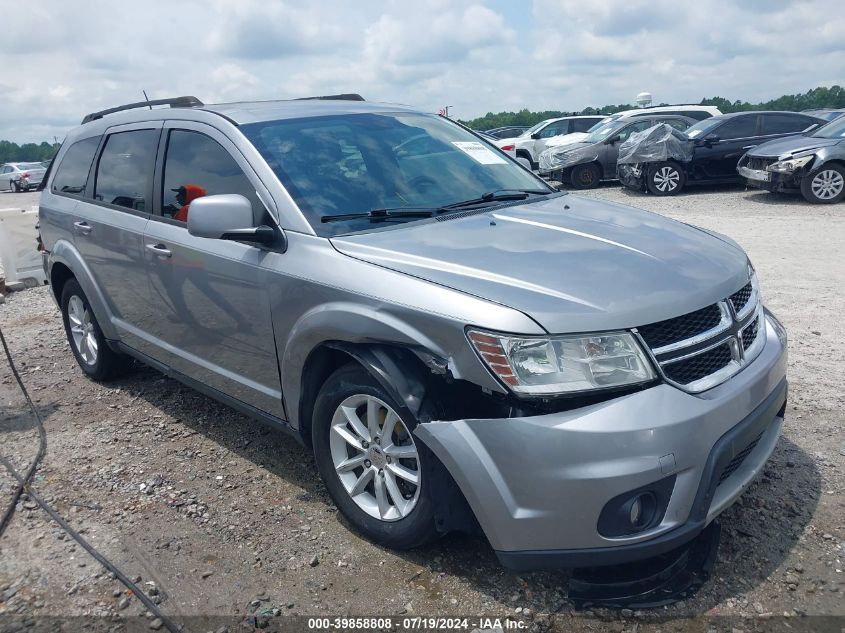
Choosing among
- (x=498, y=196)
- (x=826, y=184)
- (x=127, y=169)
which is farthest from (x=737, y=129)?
(x=127, y=169)

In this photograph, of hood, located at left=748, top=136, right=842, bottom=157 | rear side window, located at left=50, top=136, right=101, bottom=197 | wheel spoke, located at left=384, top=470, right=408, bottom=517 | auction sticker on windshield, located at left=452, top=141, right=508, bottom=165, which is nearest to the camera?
wheel spoke, located at left=384, top=470, right=408, bottom=517

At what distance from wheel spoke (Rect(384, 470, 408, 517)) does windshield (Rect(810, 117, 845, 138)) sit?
12537mm

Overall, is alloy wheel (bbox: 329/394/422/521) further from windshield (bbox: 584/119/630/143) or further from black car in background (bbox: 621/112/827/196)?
windshield (bbox: 584/119/630/143)

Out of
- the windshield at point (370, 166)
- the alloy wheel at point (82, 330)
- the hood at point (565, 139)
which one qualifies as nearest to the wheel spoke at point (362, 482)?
the windshield at point (370, 166)

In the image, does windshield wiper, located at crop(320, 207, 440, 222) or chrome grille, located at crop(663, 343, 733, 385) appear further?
windshield wiper, located at crop(320, 207, 440, 222)

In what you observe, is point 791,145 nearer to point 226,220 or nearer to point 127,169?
point 127,169

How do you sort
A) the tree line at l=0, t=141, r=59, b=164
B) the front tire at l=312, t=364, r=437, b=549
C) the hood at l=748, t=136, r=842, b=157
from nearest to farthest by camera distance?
the front tire at l=312, t=364, r=437, b=549
the hood at l=748, t=136, r=842, b=157
the tree line at l=0, t=141, r=59, b=164

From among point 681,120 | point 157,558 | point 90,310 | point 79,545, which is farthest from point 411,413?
point 681,120

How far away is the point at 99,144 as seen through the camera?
4953 mm

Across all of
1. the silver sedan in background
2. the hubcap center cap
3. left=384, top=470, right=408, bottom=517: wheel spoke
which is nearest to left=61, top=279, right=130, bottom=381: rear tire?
the hubcap center cap

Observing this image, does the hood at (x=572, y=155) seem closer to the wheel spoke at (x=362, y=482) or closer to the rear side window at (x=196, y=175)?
the rear side window at (x=196, y=175)

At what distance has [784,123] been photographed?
1463 centimetres

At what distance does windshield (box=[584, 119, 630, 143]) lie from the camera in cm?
1676

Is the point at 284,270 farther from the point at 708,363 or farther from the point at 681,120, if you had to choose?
the point at 681,120
